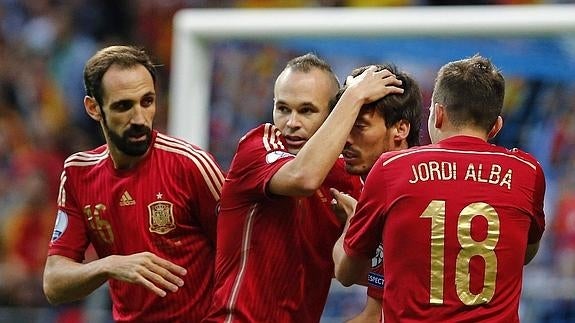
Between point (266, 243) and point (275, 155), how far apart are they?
35 cm

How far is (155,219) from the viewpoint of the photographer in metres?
5.61

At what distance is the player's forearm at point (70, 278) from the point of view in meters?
5.44

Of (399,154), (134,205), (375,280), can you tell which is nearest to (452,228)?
(399,154)

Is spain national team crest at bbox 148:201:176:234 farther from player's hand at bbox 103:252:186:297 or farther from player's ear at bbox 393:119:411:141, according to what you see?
player's ear at bbox 393:119:411:141

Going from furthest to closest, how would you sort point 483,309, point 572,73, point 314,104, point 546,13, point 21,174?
point 21,174
point 572,73
point 546,13
point 314,104
point 483,309

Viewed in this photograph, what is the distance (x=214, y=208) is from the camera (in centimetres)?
556

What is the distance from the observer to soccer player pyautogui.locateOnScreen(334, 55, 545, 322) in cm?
452

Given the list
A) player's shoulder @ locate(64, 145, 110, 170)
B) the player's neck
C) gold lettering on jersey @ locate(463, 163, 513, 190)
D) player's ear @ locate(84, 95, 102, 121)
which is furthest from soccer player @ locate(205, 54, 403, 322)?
player's ear @ locate(84, 95, 102, 121)

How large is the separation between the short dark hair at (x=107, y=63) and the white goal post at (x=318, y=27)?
11.3 ft

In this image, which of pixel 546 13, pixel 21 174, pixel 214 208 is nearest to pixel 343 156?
pixel 214 208

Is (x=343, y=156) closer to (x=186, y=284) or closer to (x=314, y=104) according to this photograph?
(x=314, y=104)

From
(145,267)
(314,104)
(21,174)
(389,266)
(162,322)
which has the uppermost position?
(314,104)

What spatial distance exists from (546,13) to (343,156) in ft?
13.5

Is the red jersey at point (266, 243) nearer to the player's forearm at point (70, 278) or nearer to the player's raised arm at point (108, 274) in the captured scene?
the player's raised arm at point (108, 274)
